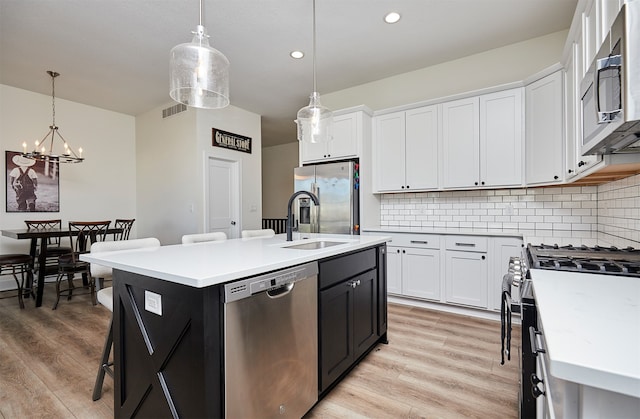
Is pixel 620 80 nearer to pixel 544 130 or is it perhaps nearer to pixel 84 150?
pixel 544 130

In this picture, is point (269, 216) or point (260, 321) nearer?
point (260, 321)

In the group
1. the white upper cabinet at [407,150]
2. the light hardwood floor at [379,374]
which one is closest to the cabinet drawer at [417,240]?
the white upper cabinet at [407,150]

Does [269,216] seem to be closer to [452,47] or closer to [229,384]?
[452,47]

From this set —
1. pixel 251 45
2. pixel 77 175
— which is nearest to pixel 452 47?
pixel 251 45

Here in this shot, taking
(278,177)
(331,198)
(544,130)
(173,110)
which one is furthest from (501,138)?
(278,177)

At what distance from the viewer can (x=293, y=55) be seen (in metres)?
3.59

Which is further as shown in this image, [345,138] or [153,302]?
[345,138]

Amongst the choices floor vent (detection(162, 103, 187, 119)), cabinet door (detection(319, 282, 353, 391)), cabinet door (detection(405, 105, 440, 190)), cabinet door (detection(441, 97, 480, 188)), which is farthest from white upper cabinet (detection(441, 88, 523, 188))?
floor vent (detection(162, 103, 187, 119))

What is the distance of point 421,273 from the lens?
11.2 ft

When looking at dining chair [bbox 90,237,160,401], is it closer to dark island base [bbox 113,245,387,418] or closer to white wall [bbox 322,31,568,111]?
dark island base [bbox 113,245,387,418]

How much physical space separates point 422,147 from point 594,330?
3245mm

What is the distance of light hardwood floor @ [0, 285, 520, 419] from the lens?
67.7 inches

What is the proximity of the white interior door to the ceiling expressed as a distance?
141cm

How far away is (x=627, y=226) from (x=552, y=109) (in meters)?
1.26
